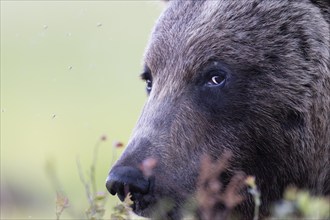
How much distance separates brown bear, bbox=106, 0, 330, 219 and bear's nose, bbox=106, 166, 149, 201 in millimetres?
231

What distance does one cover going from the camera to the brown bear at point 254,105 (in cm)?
665

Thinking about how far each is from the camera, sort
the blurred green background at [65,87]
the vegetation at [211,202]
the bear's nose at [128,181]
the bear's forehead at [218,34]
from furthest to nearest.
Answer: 1. the blurred green background at [65,87]
2. the bear's forehead at [218,34]
3. the bear's nose at [128,181]
4. the vegetation at [211,202]

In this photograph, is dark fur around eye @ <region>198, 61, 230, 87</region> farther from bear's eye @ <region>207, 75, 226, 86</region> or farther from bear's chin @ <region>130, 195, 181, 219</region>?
bear's chin @ <region>130, 195, 181, 219</region>

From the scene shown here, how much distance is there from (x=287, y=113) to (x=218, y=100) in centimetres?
43

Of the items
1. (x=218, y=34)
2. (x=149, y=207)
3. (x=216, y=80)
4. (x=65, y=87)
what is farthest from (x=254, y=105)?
(x=65, y=87)

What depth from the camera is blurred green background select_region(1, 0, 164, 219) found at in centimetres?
1497

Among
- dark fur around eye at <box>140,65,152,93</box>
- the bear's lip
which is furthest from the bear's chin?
dark fur around eye at <box>140,65,152,93</box>

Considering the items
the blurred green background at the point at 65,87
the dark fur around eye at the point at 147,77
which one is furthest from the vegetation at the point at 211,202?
the blurred green background at the point at 65,87

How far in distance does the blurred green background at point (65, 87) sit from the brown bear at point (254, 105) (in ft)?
14.8

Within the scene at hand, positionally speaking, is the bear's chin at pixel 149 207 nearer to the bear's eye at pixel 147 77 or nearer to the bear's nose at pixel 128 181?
the bear's nose at pixel 128 181

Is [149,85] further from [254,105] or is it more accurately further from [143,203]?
[143,203]

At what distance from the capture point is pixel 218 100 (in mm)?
6816

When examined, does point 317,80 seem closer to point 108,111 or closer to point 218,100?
point 218,100

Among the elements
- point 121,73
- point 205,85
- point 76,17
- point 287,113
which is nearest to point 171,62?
point 205,85
